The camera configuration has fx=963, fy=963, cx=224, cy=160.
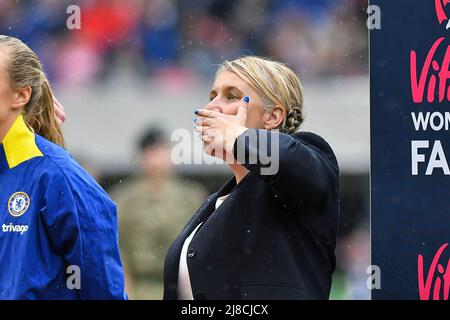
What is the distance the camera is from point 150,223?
20.9 feet

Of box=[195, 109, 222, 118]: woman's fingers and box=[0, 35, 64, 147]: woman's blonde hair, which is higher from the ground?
box=[0, 35, 64, 147]: woman's blonde hair

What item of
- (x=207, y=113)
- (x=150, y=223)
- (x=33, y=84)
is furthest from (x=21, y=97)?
(x=150, y=223)

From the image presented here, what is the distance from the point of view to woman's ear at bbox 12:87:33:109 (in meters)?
3.25

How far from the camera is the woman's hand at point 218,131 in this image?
9.48 ft

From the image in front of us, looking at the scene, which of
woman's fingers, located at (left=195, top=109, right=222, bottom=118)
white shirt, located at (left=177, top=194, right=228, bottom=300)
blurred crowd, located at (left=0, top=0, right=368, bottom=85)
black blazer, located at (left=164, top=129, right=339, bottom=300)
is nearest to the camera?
black blazer, located at (left=164, top=129, right=339, bottom=300)

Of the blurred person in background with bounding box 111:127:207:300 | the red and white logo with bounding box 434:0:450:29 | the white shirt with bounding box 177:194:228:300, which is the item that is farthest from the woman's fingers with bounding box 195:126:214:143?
the blurred person in background with bounding box 111:127:207:300

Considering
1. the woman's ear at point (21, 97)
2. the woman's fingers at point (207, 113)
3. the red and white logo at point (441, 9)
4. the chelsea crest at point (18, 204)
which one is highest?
the red and white logo at point (441, 9)

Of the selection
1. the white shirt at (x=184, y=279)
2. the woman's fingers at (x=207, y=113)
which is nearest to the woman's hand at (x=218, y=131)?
the woman's fingers at (x=207, y=113)

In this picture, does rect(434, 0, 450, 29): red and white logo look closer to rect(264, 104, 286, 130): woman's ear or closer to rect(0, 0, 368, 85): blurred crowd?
rect(264, 104, 286, 130): woman's ear

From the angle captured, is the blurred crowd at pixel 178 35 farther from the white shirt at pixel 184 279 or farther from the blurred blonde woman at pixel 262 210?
the white shirt at pixel 184 279

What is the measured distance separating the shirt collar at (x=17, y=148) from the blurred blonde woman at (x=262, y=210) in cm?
58

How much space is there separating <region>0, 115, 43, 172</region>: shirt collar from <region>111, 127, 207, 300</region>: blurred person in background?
318cm
